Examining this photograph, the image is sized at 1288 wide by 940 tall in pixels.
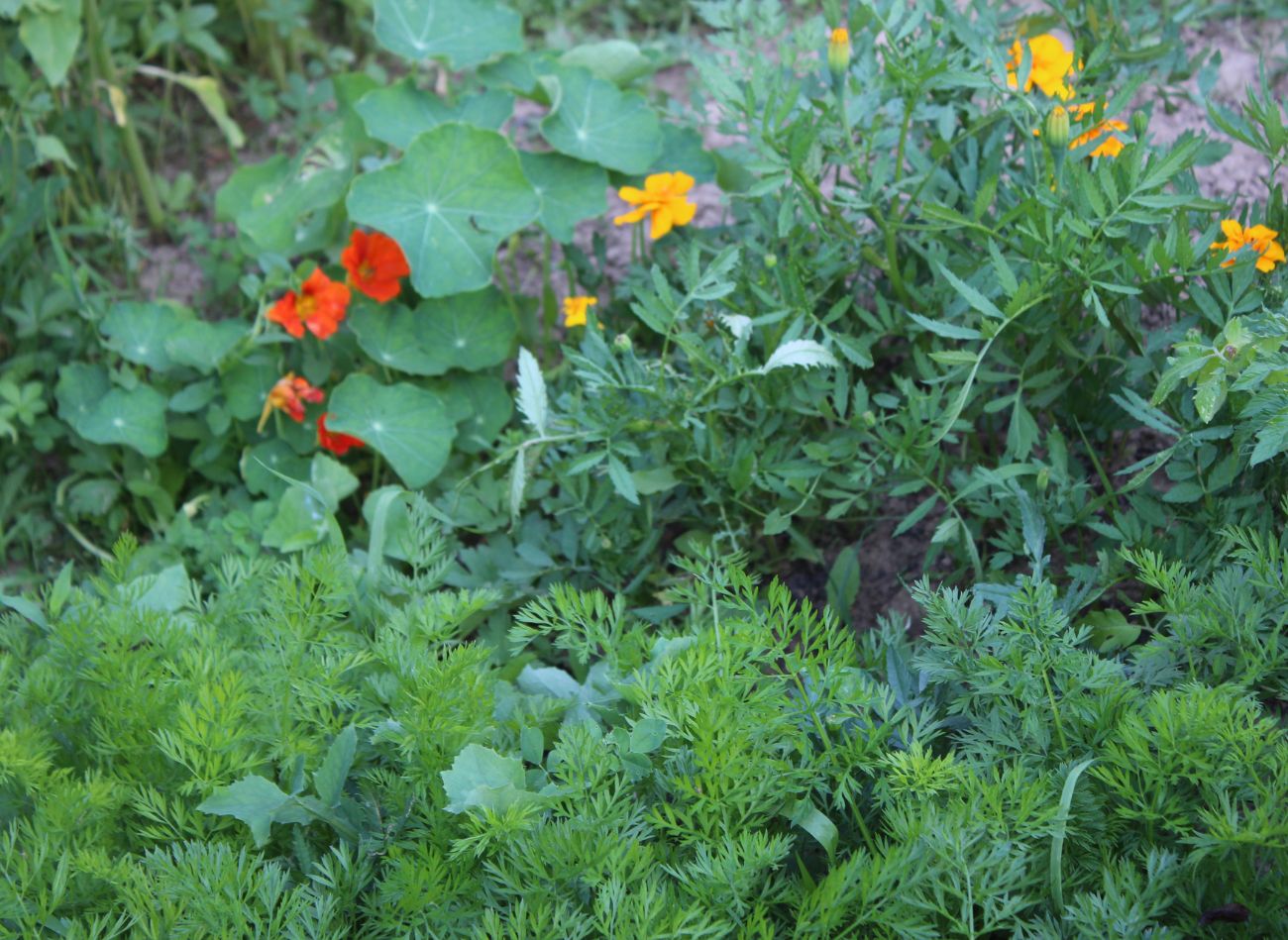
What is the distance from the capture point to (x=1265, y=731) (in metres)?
1.15

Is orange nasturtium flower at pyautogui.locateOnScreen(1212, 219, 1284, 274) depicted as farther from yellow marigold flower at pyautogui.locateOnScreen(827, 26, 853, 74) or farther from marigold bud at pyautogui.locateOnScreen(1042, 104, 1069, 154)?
yellow marigold flower at pyautogui.locateOnScreen(827, 26, 853, 74)

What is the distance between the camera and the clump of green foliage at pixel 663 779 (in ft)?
3.64

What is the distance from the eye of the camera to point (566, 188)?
2.50 meters

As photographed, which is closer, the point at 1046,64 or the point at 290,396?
the point at 1046,64

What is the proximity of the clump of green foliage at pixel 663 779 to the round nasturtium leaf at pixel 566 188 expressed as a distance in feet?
3.83

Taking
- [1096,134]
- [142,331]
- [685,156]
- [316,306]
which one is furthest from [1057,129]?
[142,331]

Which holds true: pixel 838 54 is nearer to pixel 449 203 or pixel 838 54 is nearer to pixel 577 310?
pixel 577 310

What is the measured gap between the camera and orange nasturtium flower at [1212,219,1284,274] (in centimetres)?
160

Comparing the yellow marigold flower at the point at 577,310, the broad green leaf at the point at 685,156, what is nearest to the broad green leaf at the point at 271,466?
the yellow marigold flower at the point at 577,310

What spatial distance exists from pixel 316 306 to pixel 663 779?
1.50 metres

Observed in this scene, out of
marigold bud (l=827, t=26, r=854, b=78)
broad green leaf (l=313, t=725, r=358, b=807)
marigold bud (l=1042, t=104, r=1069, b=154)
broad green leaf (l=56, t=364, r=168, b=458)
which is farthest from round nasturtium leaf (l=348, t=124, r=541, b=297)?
broad green leaf (l=313, t=725, r=358, b=807)

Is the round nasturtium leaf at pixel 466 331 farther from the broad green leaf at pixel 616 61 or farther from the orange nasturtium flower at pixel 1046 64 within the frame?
the orange nasturtium flower at pixel 1046 64

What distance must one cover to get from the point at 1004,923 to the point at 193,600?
3.98ft

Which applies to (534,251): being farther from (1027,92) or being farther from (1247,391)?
(1247,391)
